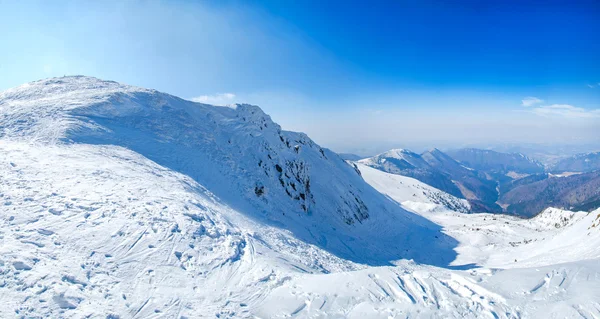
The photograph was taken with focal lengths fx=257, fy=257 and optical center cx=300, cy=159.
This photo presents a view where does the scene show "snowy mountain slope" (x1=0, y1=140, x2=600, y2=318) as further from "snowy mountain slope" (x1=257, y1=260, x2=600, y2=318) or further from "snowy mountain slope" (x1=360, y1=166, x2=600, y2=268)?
"snowy mountain slope" (x1=360, y1=166, x2=600, y2=268)

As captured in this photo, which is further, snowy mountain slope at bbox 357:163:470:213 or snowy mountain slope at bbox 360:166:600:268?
snowy mountain slope at bbox 357:163:470:213

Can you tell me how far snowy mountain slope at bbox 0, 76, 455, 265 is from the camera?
79.5 ft

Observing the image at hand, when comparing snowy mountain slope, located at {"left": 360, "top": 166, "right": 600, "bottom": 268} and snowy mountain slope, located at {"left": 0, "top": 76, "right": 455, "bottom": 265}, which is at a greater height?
snowy mountain slope, located at {"left": 0, "top": 76, "right": 455, "bottom": 265}

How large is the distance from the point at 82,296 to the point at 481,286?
544 inches

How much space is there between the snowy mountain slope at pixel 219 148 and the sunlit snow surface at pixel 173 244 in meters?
0.24

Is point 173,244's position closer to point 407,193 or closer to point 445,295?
point 445,295

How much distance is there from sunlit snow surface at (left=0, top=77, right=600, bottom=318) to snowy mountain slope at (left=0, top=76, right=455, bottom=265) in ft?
0.78

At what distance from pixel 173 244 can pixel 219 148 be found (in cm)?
2236

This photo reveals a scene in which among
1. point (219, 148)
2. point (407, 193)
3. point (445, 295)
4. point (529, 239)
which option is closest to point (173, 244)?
point (445, 295)

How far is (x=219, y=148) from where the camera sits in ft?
110

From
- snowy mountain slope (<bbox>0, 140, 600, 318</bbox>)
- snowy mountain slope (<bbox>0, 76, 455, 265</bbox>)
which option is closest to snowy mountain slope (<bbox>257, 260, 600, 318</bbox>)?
snowy mountain slope (<bbox>0, 140, 600, 318</bbox>)

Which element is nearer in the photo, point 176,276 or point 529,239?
point 176,276

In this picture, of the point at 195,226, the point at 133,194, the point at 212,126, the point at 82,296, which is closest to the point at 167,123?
the point at 212,126

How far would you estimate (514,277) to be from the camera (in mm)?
10031
